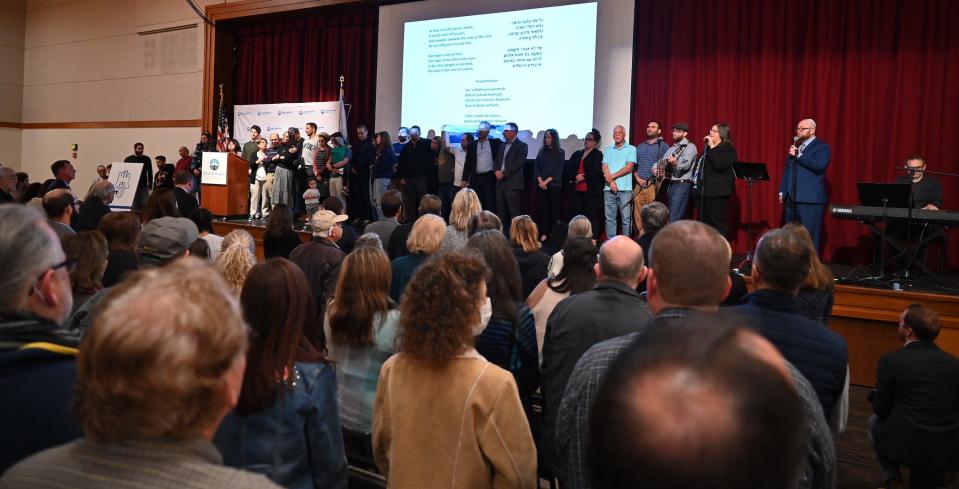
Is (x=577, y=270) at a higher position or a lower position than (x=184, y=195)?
lower

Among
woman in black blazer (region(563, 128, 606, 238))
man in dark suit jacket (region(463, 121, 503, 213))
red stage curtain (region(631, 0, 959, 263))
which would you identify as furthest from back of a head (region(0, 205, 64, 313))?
red stage curtain (region(631, 0, 959, 263))

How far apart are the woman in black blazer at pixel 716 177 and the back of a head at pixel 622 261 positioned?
→ 5.16m

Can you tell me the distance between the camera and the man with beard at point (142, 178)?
41.4ft

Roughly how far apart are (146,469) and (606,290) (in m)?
1.65

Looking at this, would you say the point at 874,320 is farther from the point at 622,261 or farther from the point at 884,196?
the point at 622,261

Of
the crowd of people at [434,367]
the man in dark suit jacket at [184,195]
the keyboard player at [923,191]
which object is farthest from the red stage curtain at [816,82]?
the man in dark suit jacket at [184,195]

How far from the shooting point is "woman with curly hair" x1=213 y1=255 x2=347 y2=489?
1.74 m

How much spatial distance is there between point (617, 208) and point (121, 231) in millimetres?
6183

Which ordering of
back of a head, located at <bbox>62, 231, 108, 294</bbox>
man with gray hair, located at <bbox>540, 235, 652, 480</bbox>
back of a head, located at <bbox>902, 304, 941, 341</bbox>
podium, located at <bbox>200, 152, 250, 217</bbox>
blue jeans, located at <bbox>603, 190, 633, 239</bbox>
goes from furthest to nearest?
podium, located at <bbox>200, 152, 250, 217</bbox> → blue jeans, located at <bbox>603, 190, 633, 239</bbox> → back of a head, located at <bbox>902, 304, 941, 341</bbox> → back of a head, located at <bbox>62, 231, 108, 294</bbox> → man with gray hair, located at <bbox>540, 235, 652, 480</bbox>

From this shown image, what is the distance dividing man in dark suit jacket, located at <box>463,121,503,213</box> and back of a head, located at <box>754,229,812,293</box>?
7.46 m

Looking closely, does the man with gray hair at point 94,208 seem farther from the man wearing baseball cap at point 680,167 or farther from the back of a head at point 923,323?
the man wearing baseball cap at point 680,167

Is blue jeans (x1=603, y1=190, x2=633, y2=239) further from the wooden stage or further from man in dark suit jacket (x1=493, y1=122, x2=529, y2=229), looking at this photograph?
the wooden stage

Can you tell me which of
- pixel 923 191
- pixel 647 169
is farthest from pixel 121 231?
pixel 923 191

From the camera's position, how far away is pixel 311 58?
42.2 feet
